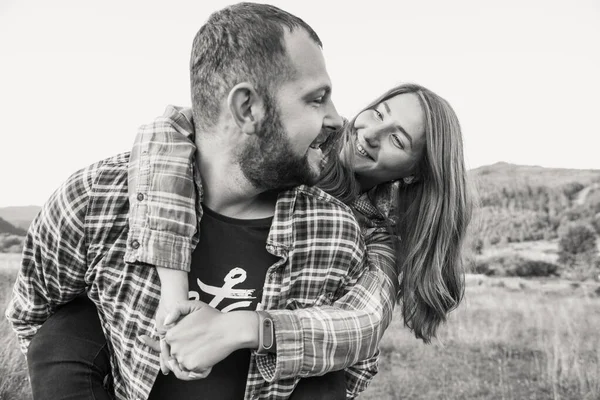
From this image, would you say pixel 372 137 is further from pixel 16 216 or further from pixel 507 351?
pixel 16 216

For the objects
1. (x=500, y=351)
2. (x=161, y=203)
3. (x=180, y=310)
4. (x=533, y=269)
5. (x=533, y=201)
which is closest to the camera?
(x=180, y=310)

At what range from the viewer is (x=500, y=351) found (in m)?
3.35

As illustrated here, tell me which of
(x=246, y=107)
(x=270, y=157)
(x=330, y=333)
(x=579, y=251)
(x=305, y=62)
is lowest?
(x=579, y=251)

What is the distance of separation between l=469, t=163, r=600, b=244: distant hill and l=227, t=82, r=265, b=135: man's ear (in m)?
3.14

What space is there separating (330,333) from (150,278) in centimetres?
44

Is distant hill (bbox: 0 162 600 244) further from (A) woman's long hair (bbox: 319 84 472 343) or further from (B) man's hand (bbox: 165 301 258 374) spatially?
(B) man's hand (bbox: 165 301 258 374)

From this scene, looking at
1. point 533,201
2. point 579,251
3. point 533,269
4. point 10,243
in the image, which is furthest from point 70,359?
point 533,201

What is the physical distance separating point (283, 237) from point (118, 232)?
39 cm

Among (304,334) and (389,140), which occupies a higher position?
(389,140)

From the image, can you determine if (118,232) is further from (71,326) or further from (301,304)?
(301,304)

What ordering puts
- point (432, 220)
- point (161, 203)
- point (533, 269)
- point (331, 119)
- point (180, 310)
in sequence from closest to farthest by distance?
point (180, 310), point (161, 203), point (331, 119), point (432, 220), point (533, 269)

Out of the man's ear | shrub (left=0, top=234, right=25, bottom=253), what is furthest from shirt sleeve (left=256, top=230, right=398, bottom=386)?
shrub (left=0, top=234, right=25, bottom=253)

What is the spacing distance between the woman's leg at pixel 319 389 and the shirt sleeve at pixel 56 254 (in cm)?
60

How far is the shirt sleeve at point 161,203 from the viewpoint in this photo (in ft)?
3.89
